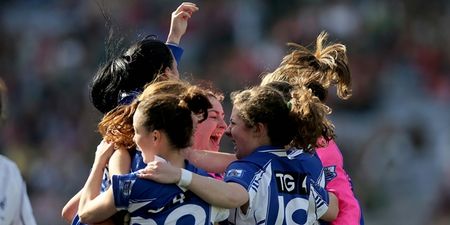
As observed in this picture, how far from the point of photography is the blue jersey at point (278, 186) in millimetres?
4949

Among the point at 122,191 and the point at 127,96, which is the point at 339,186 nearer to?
the point at 127,96

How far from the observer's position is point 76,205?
532 cm

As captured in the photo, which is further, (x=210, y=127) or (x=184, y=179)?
(x=210, y=127)

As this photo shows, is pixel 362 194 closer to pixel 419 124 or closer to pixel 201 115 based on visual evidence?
pixel 419 124

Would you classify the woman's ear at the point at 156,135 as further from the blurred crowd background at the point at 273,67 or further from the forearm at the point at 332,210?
the blurred crowd background at the point at 273,67

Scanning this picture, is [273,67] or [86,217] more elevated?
[86,217]

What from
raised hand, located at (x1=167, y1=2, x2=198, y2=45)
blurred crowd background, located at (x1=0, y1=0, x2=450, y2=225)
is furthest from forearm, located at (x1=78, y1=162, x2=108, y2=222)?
blurred crowd background, located at (x1=0, y1=0, x2=450, y2=225)

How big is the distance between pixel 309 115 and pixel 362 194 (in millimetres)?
9076

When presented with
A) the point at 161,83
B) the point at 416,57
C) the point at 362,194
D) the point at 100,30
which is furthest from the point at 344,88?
the point at 100,30

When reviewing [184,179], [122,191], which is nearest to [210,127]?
[184,179]

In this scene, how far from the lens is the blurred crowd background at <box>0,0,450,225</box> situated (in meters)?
14.2

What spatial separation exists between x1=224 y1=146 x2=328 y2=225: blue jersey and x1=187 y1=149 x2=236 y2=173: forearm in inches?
4.5

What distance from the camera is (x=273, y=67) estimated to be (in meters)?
14.3

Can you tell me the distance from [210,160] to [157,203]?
1.73ft
